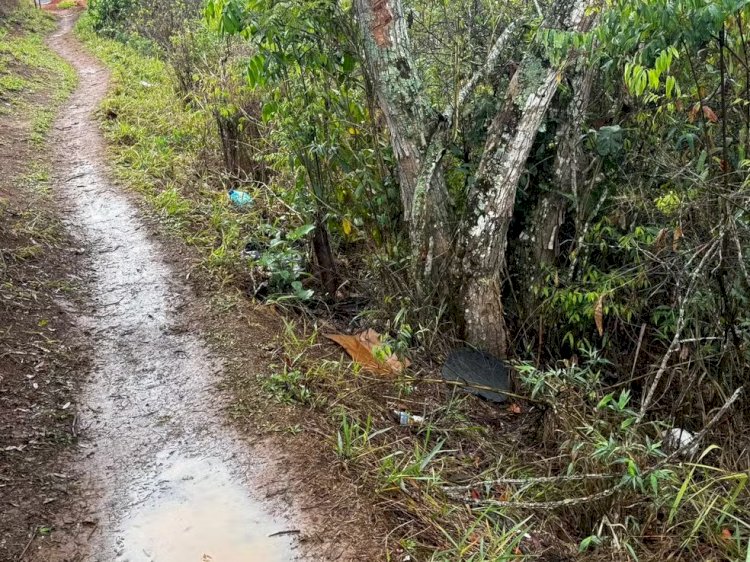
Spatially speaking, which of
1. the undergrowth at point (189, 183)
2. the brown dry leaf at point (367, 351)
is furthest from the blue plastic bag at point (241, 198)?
the brown dry leaf at point (367, 351)

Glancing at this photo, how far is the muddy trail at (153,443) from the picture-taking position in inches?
106

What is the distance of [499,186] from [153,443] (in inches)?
106

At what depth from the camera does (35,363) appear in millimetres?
3750

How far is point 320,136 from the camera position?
185 inches

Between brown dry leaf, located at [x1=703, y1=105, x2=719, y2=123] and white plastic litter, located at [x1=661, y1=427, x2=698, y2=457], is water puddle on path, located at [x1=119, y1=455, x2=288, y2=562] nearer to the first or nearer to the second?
white plastic litter, located at [x1=661, y1=427, x2=698, y2=457]

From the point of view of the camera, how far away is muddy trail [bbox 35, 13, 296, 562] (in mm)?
2684

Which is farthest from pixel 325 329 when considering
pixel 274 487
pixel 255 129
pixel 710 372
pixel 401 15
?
pixel 255 129

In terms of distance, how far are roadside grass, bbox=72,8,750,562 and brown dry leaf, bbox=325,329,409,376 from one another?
0.35 feet

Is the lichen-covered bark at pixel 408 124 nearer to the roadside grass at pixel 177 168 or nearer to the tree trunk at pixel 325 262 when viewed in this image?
the tree trunk at pixel 325 262

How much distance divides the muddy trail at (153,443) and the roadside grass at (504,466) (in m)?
0.34

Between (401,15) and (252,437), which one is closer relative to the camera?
(252,437)

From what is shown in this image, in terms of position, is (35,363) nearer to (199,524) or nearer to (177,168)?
(199,524)

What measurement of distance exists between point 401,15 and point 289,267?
6.77 feet

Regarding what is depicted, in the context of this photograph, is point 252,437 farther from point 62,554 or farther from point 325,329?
point 325,329
